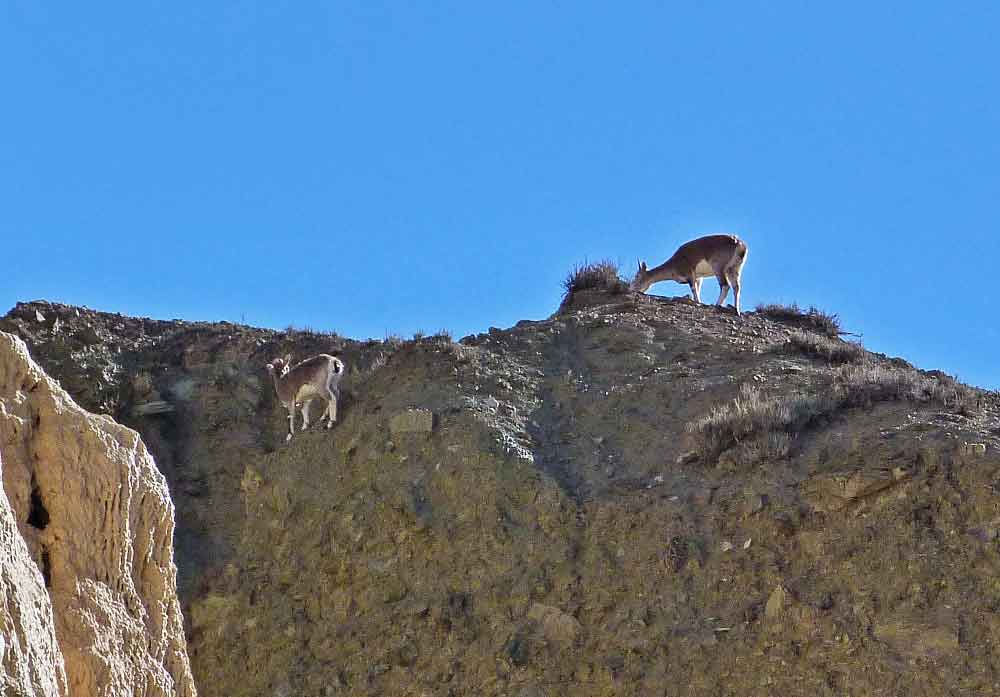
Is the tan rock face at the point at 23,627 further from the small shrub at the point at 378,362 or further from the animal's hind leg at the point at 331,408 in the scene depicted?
the small shrub at the point at 378,362

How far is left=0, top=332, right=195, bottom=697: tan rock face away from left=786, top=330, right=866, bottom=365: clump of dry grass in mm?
17360

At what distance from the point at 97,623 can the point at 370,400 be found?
1579 cm

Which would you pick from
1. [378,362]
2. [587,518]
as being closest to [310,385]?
[378,362]

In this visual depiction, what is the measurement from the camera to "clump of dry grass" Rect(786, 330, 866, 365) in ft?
83.5

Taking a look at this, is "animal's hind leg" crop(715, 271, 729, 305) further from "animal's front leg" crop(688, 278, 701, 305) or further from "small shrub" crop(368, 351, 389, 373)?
"small shrub" crop(368, 351, 389, 373)

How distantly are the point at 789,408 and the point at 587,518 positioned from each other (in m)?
3.41

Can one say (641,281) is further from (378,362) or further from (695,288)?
(378,362)

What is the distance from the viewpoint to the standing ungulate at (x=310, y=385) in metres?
23.7

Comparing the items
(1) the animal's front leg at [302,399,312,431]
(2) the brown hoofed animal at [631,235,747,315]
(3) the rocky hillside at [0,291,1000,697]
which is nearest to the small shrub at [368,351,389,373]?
(3) the rocky hillside at [0,291,1000,697]

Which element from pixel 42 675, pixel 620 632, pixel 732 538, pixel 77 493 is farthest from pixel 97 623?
pixel 732 538

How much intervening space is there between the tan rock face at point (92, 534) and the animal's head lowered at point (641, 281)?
788 inches

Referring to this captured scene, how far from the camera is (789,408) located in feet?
71.2

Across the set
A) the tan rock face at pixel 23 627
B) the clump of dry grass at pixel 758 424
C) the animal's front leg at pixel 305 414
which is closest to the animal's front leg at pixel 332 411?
the animal's front leg at pixel 305 414

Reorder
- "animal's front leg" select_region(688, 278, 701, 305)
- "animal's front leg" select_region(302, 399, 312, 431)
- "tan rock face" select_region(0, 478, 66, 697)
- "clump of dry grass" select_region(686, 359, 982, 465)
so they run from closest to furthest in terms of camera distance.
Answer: "tan rock face" select_region(0, 478, 66, 697) → "clump of dry grass" select_region(686, 359, 982, 465) → "animal's front leg" select_region(302, 399, 312, 431) → "animal's front leg" select_region(688, 278, 701, 305)
